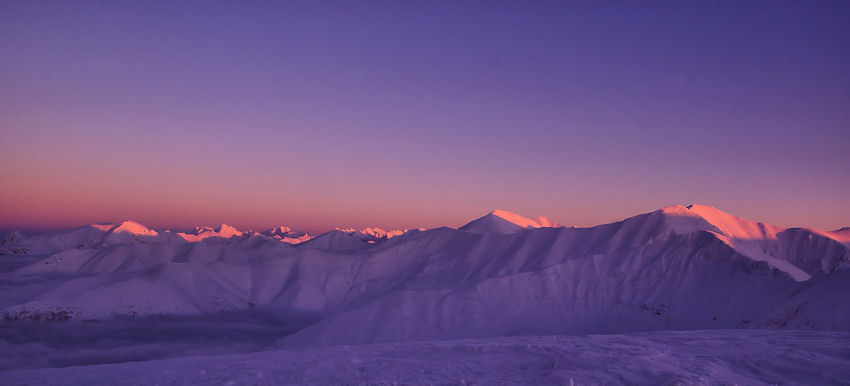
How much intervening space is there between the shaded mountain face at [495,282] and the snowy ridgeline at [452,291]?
140 mm

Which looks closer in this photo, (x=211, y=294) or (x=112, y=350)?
(x=112, y=350)

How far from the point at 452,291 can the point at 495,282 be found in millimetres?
3806

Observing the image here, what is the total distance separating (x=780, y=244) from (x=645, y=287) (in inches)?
919

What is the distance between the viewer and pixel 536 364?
39.3 ft

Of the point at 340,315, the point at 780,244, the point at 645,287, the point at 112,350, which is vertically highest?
the point at 780,244

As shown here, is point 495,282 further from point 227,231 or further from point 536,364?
point 227,231

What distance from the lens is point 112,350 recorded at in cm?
3653

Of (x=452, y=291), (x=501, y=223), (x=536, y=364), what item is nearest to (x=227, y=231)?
(x=501, y=223)

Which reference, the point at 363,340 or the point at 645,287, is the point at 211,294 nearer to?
the point at 363,340

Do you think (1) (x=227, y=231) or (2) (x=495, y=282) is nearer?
(2) (x=495, y=282)

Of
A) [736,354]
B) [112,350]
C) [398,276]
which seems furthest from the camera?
[398,276]

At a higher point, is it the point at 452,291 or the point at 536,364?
the point at 536,364

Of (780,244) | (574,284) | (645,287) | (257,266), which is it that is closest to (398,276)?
(257,266)

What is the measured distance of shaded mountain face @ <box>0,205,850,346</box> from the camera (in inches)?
1368
